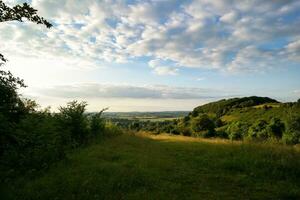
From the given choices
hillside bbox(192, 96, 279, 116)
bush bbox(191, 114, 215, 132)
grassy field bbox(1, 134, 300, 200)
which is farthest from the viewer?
hillside bbox(192, 96, 279, 116)

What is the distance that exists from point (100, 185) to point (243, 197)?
3777mm

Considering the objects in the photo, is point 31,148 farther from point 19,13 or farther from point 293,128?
point 293,128

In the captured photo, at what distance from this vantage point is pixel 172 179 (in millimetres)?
9195

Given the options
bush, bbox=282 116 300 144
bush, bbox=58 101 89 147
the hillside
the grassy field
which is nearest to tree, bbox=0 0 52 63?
the grassy field

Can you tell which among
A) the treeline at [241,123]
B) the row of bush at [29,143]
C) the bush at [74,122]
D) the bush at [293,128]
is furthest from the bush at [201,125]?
the row of bush at [29,143]

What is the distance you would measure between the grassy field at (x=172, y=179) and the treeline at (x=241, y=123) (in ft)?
14.8

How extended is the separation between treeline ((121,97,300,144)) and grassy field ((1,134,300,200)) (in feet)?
14.8

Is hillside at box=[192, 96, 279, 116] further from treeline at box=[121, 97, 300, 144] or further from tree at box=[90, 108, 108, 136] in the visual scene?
tree at box=[90, 108, 108, 136]

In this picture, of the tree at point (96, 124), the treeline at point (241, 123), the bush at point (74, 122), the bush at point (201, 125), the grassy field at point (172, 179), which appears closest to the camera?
the grassy field at point (172, 179)

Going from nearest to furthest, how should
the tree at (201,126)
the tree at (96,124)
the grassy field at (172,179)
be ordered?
1. the grassy field at (172,179)
2. the tree at (96,124)
3. the tree at (201,126)

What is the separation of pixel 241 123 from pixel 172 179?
74561 mm

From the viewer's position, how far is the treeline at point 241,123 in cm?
4462

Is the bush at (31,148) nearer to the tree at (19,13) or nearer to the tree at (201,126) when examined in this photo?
the tree at (19,13)

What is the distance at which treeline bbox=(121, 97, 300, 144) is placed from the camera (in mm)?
44625
